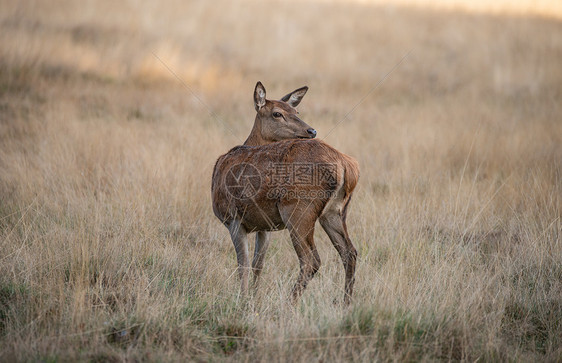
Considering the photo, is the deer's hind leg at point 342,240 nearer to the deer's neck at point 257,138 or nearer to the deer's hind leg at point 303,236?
the deer's hind leg at point 303,236

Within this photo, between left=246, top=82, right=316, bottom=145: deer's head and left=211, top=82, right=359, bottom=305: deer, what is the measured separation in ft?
3.90

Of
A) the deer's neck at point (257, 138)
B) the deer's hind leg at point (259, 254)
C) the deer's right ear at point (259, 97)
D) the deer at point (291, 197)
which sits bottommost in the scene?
the deer's hind leg at point (259, 254)

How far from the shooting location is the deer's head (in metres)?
6.87

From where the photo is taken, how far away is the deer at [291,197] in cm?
495

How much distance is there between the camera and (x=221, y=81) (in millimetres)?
14383

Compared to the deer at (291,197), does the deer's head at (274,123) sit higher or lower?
higher

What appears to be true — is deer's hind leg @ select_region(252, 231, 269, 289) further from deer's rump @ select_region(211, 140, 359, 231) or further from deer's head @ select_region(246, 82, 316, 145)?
deer's head @ select_region(246, 82, 316, 145)

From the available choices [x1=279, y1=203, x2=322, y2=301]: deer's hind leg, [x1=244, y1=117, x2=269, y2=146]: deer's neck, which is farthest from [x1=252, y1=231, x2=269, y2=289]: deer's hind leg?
[x1=244, y1=117, x2=269, y2=146]: deer's neck

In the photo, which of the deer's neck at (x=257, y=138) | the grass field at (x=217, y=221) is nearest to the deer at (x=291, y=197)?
the grass field at (x=217, y=221)

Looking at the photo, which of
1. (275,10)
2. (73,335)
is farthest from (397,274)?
(275,10)

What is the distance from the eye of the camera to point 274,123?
22.7 feet

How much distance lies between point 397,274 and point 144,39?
13349 mm

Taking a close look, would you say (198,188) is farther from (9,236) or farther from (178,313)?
(178,313)

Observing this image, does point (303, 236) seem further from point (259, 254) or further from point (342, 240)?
point (259, 254)
